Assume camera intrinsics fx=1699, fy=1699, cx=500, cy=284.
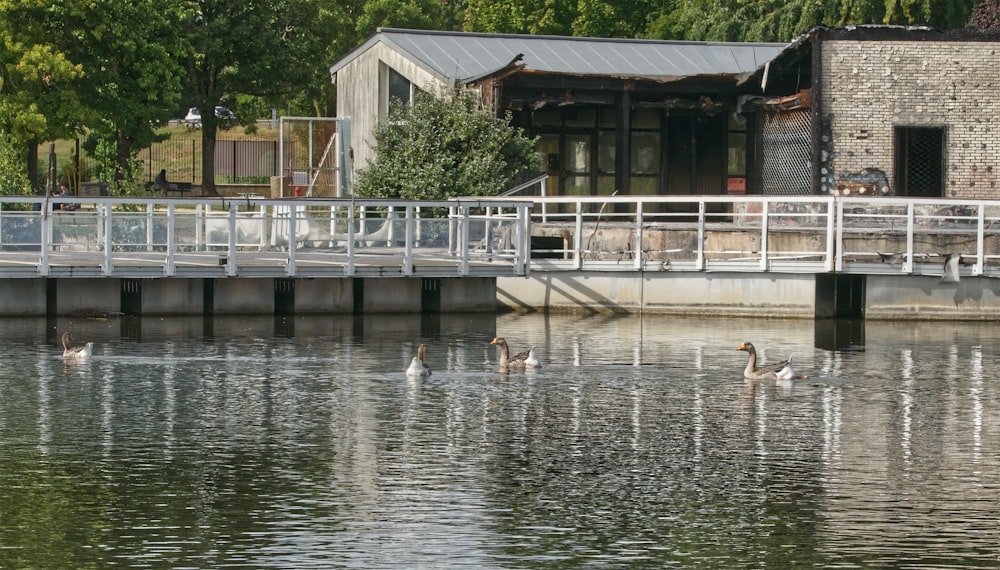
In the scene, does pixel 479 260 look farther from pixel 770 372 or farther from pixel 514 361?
pixel 770 372

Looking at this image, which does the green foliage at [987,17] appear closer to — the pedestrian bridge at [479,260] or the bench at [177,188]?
the pedestrian bridge at [479,260]

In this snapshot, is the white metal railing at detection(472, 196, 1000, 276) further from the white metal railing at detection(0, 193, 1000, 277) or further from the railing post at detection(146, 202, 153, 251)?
the railing post at detection(146, 202, 153, 251)

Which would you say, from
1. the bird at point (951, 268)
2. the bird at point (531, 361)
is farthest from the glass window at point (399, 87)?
the bird at point (531, 361)

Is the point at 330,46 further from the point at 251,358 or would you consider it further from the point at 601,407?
the point at 601,407

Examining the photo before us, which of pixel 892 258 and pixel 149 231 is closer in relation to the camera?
pixel 149 231

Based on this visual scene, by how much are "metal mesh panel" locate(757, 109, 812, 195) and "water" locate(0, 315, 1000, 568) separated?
10971mm

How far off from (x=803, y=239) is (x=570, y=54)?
1274cm

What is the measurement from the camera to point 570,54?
150 ft

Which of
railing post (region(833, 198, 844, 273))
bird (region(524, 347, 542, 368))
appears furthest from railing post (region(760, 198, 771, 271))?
bird (region(524, 347, 542, 368))

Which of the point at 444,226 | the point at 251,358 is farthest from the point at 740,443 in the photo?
the point at 444,226

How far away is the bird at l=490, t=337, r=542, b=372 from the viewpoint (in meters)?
25.7

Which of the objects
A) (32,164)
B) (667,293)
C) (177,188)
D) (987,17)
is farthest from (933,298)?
(177,188)

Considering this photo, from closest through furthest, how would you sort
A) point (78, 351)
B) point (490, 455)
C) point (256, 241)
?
point (490, 455) → point (78, 351) → point (256, 241)

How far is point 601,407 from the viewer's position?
22688 millimetres
